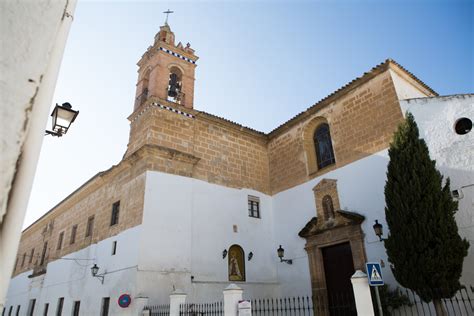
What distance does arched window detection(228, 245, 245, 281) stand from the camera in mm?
10938

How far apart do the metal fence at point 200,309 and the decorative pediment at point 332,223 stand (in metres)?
3.69

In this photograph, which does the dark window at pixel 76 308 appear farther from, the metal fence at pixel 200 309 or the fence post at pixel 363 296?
the fence post at pixel 363 296

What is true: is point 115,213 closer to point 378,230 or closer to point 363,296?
point 378,230

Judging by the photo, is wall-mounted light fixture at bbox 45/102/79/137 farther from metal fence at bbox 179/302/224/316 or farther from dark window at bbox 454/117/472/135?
dark window at bbox 454/117/472/135

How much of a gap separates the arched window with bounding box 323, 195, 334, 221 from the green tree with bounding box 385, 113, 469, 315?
276 centimetres

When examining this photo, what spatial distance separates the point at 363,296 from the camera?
220 inches

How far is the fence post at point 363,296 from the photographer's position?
5453 mm

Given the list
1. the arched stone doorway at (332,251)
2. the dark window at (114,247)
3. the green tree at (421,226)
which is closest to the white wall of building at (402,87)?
the green tree at (421,226)

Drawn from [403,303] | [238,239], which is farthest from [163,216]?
[403,303]

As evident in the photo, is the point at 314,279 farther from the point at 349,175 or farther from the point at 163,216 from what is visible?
the point at 163,216

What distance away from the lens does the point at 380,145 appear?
32.3ft

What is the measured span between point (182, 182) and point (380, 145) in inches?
251

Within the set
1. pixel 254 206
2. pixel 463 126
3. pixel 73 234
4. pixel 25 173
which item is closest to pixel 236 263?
pixel 254 206

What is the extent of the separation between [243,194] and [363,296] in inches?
285
